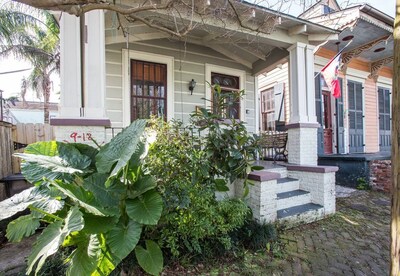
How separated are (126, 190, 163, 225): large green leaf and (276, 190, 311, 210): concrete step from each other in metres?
2.38

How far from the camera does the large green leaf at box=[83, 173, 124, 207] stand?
2092 mm

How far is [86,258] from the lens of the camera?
1.91m

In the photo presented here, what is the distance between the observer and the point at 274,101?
26.1 ft

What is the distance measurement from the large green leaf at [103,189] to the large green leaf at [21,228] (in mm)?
564

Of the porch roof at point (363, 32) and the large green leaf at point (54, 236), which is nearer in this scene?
the large green leaf at point (54, 236)

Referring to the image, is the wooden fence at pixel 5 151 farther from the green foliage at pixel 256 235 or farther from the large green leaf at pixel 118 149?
the green foliage at pixel 256 235

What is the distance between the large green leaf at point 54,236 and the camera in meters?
1.67

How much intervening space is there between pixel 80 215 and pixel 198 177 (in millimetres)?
1302

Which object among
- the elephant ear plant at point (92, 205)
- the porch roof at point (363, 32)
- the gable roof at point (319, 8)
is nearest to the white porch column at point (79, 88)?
the elephant ear plant at point (92, 205)

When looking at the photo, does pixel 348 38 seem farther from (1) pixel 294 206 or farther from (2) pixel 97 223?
(2) pixel 97 223

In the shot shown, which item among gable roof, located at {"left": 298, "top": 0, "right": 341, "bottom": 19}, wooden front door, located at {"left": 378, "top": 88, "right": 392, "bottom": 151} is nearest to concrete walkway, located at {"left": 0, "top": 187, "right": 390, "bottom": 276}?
wooden front door, located at {"left": 378, "top": 88, "right": 392, "bottom": 151}


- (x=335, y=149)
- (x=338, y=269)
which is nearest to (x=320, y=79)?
(x=335, y=149)

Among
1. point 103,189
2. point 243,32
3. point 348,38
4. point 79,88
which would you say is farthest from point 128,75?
point 348,38

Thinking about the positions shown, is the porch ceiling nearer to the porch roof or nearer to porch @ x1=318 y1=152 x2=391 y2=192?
the porch roof
